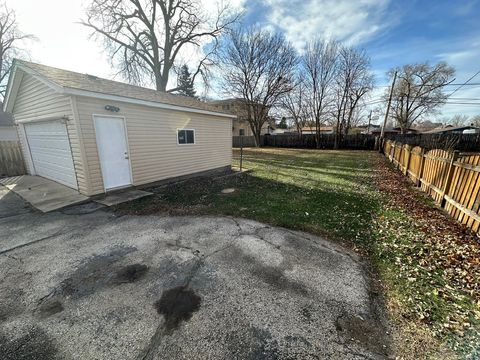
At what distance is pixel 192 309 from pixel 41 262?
2666 millimetres

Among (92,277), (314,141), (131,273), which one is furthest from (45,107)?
(314,141)

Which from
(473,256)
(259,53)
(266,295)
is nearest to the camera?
(266,295)

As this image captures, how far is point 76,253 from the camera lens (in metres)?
3.39

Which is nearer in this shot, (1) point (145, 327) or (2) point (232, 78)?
(1) point (145, 327)

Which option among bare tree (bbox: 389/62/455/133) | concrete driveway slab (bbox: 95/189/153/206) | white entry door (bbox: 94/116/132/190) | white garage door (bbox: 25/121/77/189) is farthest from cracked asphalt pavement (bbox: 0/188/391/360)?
bare tree (bbox: 389/62/455/133)

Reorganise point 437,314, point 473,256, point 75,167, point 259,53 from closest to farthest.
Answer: point 437,314 < point 473,256 < point 75,167 < point 259,53

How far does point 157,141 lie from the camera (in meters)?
7.51

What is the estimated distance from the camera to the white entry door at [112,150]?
19.5ft

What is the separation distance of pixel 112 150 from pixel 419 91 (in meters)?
43.8

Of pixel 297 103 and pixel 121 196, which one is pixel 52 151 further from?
pixel 297 103

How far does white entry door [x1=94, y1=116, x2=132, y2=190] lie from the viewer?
594 centimetres

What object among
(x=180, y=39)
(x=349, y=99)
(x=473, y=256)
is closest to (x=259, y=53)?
(x=180, y=39)

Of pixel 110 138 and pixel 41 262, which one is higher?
pixel 110 138

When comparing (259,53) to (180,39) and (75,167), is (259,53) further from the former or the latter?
(75,167)
